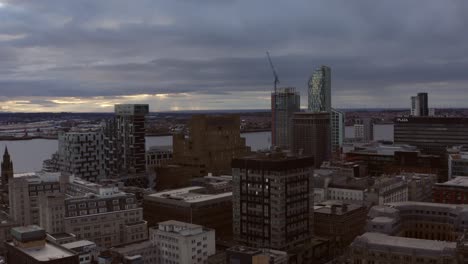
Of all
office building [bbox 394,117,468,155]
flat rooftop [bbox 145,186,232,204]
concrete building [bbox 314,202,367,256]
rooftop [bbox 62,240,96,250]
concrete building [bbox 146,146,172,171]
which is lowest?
concrete building [bbox 314,202,367,256]

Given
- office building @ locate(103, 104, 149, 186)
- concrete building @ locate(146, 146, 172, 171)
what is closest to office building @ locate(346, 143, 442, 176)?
concrete building @ locate(146, 146, 172, 171)

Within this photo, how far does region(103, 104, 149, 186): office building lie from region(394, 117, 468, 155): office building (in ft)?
316

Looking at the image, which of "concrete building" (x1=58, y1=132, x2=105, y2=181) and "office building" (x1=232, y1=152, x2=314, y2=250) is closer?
"office building" (x1=232, y1=152, x2=314, y2=250)

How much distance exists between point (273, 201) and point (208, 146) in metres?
69.7

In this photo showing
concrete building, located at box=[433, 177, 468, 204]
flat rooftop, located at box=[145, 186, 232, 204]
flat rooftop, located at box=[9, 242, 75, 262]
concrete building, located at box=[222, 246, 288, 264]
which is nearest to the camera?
flat rooftop, located at box=[9, 242, 75, 262]

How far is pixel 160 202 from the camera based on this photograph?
310 feet

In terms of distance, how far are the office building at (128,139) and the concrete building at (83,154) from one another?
25.8ft

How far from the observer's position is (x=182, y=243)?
70938 millimetres

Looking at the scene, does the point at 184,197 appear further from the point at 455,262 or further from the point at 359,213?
the point at 455,262

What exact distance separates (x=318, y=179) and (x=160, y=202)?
134ft

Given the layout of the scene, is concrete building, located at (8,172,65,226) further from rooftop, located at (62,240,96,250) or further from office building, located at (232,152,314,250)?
office building, located at (232,152,314,250)

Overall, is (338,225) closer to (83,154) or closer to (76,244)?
(76,244)

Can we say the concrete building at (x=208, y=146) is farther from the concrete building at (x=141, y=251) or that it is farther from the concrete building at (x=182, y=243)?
the concrete building at (x=141, y=251)

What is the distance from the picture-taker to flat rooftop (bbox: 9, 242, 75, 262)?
61.3 metres
